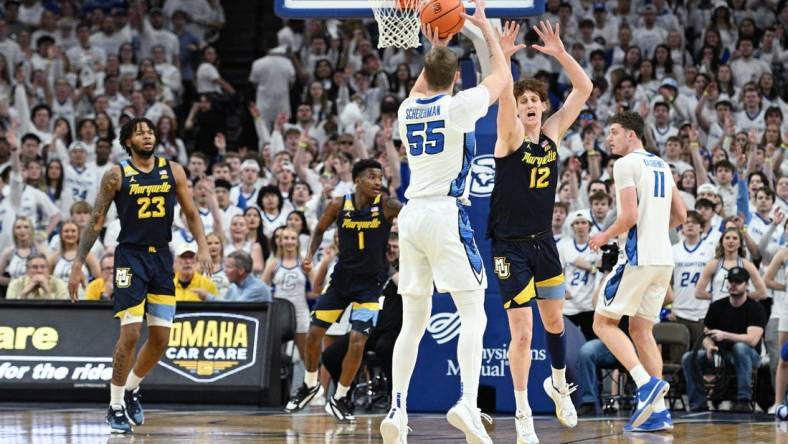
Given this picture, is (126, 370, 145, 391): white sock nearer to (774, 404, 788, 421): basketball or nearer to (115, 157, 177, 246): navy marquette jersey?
(115, 157, 177, 246): navy marquette jersey

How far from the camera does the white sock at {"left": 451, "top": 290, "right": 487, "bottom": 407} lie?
840 centimetres

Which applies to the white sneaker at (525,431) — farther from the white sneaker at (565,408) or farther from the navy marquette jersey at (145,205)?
the navy marquette jersey at (145,205)

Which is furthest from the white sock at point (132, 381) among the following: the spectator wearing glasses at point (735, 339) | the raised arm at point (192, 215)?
the spectator wearing glasses at point (735, 339)

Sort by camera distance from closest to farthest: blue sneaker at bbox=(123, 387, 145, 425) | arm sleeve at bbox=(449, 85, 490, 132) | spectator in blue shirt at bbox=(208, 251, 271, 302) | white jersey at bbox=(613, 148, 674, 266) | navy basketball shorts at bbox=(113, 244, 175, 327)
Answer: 1. arm sleeve at bbox=(449, 85, 490, 132)
2. white jersey at bbox=(613, 148, 674, 266)
3. navy basketball shorts at bbox=(113, 244, 175, 327)
4. blue sneaker at bbox=(123, 387, 145, 425)
5. spectator in blue shirt at bbox=(208, 251, 271, 302)

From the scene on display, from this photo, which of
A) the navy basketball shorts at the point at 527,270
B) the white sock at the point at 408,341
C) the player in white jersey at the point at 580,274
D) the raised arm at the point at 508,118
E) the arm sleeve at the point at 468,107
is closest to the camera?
the arm sleeve at the point at 468,107

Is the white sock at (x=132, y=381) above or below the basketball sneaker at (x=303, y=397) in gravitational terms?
above

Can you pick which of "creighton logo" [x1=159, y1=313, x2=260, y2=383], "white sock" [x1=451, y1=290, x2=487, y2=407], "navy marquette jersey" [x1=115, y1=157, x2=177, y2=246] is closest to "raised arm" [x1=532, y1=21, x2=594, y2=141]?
"white sock" [x1=451, y1=290, x2=487, y2=407]

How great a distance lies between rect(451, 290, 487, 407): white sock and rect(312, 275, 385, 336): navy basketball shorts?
12.1 ft

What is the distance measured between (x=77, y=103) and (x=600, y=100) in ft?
28.6

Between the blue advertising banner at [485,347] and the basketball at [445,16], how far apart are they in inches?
129

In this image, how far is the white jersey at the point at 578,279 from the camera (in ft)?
48.5

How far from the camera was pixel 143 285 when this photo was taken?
35.2 ft

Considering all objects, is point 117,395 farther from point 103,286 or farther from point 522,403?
point 103,286

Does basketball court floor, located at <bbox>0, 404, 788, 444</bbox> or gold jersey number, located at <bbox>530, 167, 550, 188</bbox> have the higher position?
gold jersey number, located at <bbox>530, 167, 550, 188</bbox>
